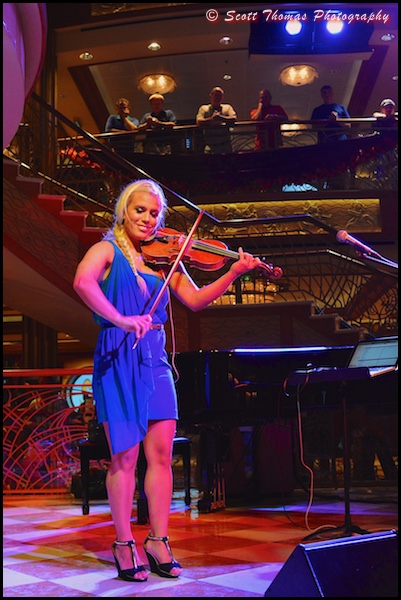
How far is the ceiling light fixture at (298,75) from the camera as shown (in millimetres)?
12188

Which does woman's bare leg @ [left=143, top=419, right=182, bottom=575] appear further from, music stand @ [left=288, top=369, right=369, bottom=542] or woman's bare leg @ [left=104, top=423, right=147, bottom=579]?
music stand @ [left=288, top=369, right=369, bottom=542]

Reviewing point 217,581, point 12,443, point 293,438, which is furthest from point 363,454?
point 217,581

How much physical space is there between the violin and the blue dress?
117 millimetres

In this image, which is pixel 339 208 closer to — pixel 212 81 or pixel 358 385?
pixel 212 81

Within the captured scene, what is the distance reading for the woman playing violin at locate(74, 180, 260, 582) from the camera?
2600 mm

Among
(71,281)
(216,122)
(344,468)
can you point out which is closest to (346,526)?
(344,468)

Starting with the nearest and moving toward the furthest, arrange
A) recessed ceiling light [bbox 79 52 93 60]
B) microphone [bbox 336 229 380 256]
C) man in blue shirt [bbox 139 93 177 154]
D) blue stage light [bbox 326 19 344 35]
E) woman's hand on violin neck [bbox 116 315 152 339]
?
woman's hand on violin neck [bbox 116 315 152 339] < microphone [bbox 336 229 380 256] < man in blue shirt [bbox 139 93 177 154] < blue stage light [bbox 326 19 344 35] < recessed ceiling light [bbox 79 52 93 60]

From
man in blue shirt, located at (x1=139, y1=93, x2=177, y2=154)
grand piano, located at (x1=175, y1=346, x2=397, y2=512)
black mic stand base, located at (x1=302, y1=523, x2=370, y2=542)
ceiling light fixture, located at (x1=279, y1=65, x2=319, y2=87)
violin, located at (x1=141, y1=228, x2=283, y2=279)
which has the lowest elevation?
black mic stand base, located at (x1=302, y1=523, x2=370, y2=542)

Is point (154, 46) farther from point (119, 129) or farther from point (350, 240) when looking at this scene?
point (350, 240)

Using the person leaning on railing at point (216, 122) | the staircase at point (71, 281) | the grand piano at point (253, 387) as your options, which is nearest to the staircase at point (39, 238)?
the staircase at point (71, 281)

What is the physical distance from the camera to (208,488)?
5.11 meters

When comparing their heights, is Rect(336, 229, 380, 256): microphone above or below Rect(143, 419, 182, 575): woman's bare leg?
above

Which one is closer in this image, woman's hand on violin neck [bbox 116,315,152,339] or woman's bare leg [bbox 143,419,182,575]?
woman's hand on violin neck [bbox 116,315,152,339]

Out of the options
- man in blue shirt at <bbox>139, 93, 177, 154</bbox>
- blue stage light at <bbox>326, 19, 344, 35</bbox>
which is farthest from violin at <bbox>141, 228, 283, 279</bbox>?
blue stage light at <bbox>326, 19, 344, 35</bbox>
